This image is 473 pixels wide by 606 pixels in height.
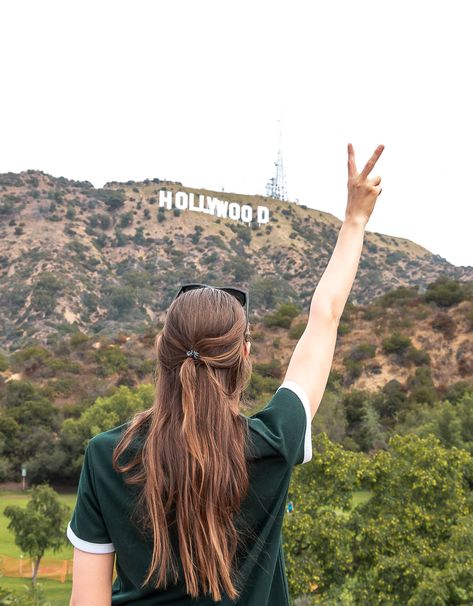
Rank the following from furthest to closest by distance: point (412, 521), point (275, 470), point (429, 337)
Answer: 1. point (429, 337)
2. point (412, 521)
3. point (275, 470)

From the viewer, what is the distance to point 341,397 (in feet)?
126

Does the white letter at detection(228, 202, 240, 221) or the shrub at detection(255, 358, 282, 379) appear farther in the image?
the white letter at detection(228, 202, 240, 221)

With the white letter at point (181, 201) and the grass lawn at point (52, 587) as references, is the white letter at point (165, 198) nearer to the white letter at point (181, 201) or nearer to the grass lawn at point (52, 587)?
the white letter at point (181, 201)

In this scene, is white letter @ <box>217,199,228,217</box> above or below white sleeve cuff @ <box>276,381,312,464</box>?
above

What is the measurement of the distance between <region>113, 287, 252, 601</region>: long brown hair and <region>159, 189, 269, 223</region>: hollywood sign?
9641 centimetres

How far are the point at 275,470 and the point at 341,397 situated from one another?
37.3 meters

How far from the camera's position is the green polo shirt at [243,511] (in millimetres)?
1735

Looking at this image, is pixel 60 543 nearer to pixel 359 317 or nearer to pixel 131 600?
pixel 131 600

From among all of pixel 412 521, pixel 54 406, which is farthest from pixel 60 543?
pixel 54 406

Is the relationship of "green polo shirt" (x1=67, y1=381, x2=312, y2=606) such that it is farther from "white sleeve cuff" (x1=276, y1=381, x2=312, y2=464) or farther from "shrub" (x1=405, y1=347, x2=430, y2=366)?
"shrub" (x1=405, y1=347, x2=430, y2=366)

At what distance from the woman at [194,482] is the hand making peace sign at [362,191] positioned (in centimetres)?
67

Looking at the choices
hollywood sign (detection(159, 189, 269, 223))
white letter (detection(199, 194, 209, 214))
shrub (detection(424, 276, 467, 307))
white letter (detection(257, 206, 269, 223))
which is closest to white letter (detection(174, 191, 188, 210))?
hollywood sign (detection(159, 189, 269, 223))

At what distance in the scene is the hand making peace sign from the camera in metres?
2.28

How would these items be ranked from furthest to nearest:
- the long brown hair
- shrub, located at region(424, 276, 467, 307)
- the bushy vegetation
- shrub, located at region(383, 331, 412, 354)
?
shrub, located at region(424, 276, 467, 307) → shrub, located at region(383, 331, 412, 354) → the bushy vegetation → the long brown hair
